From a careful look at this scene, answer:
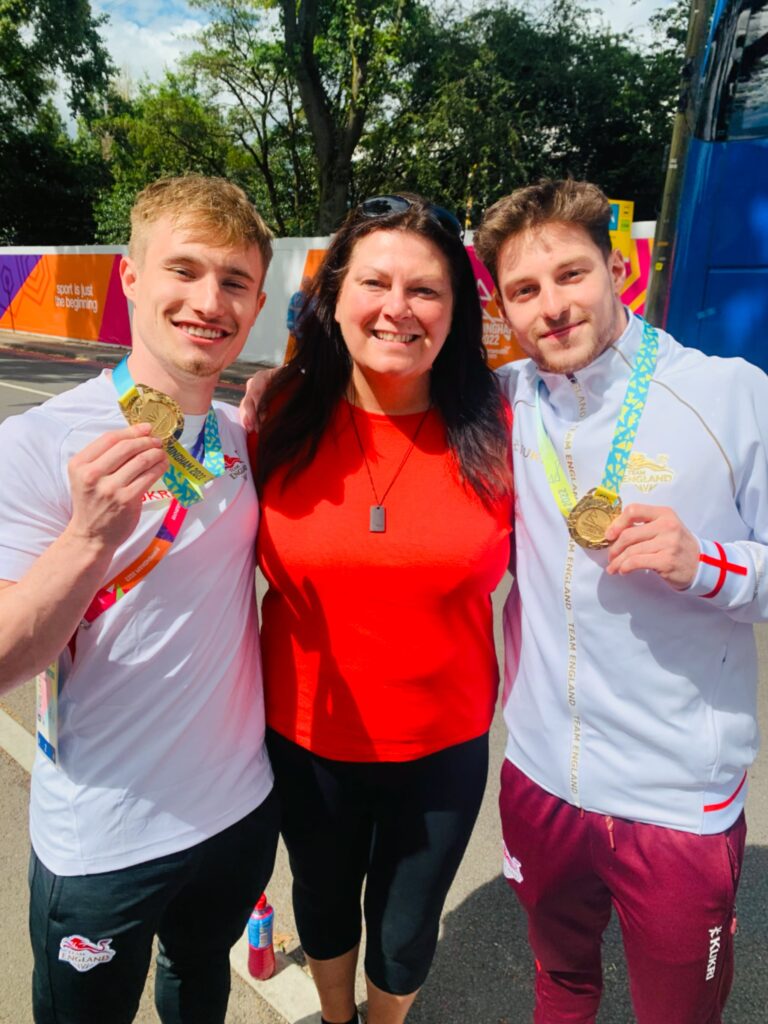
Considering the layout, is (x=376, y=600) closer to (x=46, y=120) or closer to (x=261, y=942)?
(x=261, y=942)

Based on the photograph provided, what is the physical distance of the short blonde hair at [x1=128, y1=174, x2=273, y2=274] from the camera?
153 cm

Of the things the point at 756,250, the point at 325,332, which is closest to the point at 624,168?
the point at 756,250

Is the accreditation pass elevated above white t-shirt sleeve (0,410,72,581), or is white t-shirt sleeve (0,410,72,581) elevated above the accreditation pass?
white t-shirt sleeve (0,410,72,581)

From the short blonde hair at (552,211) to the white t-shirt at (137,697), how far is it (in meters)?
0.83

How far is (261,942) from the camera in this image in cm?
219

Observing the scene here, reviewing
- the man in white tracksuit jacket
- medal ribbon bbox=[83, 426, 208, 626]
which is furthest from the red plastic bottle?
medal ribbon bbox=[83, 426, 208, 626]

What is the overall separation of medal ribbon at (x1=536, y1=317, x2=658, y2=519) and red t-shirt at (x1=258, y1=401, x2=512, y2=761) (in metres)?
0.21

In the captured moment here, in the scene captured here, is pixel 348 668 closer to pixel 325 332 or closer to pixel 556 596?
pixel 556 596

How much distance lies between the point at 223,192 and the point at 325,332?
0.55 metres

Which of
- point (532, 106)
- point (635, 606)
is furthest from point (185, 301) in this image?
point (532, 106)

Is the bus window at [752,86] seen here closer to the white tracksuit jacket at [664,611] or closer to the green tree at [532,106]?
the white tracksuit jacket at [664,611]

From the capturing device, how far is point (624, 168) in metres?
19.0

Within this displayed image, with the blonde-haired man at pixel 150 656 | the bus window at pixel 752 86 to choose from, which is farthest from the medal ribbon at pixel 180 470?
the bus window at pixel 752 86

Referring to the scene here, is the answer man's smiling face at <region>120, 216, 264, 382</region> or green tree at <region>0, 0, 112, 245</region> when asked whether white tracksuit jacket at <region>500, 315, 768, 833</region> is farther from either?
green tree at <region>0, 0, 112, 245</region>
